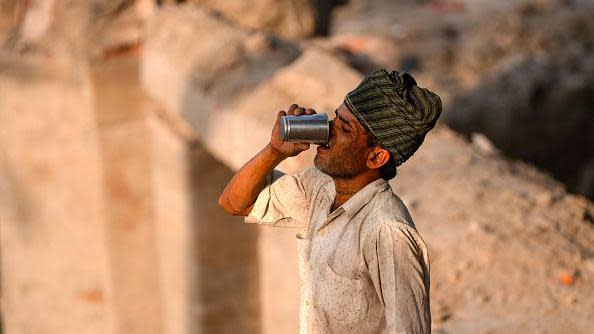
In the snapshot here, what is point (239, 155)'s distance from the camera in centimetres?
404

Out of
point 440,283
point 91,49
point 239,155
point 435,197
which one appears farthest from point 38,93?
point 440,283

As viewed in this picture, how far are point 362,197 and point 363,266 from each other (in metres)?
0.15

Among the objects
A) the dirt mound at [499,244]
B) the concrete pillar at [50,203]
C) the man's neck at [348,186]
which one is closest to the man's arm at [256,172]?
the man's neck at [348,186]

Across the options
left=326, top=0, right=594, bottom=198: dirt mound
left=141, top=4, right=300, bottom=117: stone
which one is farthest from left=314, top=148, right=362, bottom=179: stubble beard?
left=326, top=0, right=594, bottom=198: dirt mound

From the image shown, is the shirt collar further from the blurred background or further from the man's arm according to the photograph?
the blurred background

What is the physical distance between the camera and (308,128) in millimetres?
1892

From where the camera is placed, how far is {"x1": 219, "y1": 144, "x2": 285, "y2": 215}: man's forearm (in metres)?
2.06

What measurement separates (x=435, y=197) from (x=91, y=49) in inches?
106

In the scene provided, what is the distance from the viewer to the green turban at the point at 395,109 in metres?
1.84

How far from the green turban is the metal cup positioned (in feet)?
0.24

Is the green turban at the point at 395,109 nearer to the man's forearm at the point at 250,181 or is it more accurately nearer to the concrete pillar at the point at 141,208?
the man's forearm at the point at 250,181

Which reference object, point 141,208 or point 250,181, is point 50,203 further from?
point 250,181

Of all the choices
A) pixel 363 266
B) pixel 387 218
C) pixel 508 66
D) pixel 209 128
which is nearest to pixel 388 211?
pixel 387 218

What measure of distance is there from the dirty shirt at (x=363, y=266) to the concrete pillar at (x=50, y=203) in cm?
377
